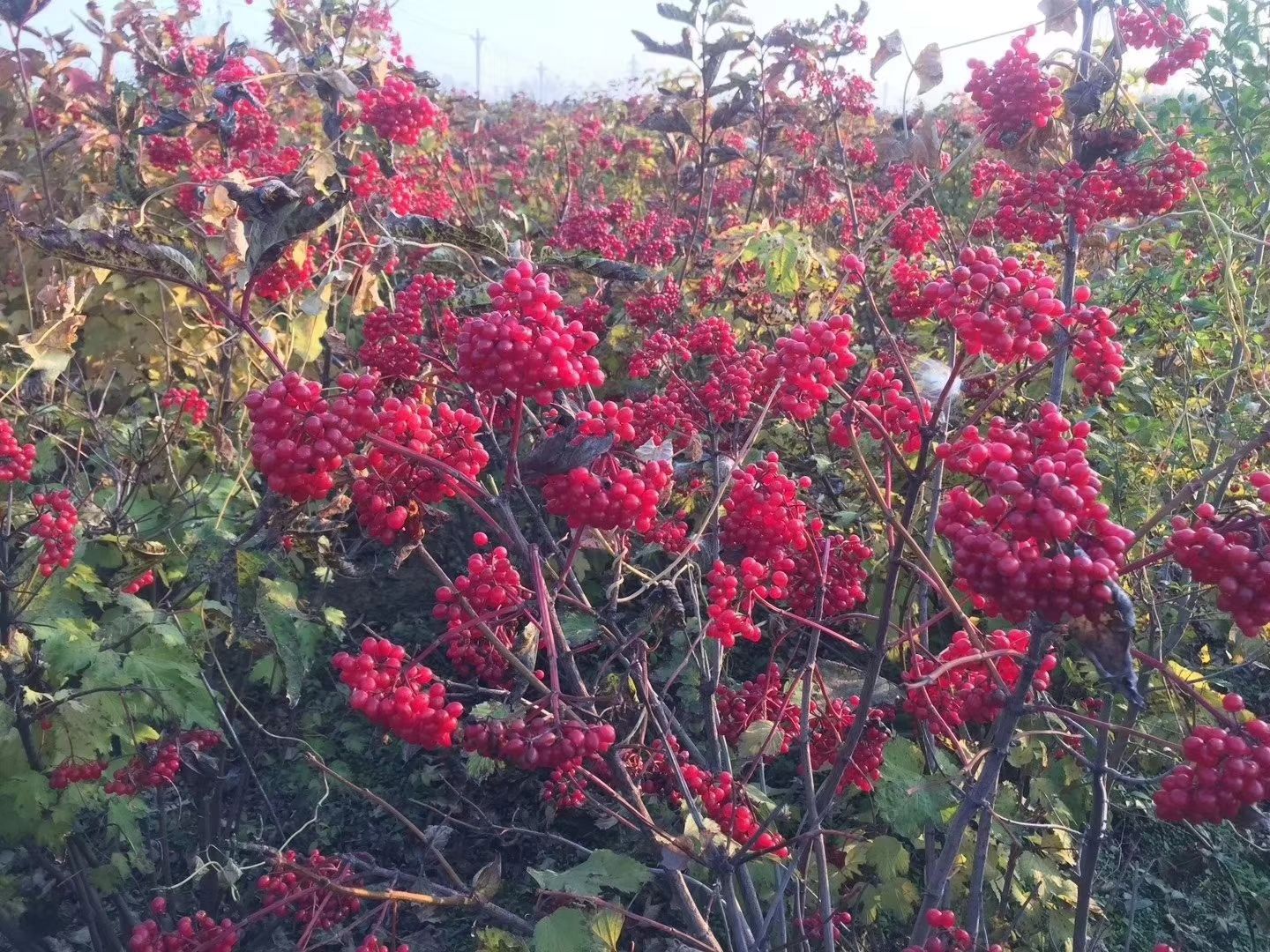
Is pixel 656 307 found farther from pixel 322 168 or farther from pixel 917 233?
pixel 322 168

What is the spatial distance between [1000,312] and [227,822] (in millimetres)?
3569

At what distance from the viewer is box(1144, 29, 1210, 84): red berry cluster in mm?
3240

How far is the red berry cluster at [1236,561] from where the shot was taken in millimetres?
1335

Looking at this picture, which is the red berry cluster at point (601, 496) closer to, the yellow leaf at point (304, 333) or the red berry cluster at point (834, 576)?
the red berry cluster at point (834, 576)

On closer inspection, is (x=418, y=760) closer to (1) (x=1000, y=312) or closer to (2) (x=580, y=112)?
(1) (x=1000, y=312)

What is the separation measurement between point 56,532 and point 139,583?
0.46m

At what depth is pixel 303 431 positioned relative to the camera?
156 centimetres

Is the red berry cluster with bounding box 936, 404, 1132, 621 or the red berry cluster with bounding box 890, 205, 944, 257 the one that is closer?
the red berry cluster with bounding box 936, 404, 1132, 621

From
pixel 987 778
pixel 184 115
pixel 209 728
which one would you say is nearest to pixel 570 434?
pixel 987 778

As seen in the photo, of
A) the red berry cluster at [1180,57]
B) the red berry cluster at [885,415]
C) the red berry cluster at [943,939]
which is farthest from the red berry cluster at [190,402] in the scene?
the red berry cluster at [1180,57]

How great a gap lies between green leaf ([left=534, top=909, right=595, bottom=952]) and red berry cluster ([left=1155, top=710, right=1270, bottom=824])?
1.41 metres

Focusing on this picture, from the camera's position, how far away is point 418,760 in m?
4.30

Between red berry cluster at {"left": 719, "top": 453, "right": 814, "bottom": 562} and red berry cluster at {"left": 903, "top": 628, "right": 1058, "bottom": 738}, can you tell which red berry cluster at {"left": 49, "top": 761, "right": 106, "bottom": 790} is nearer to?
red berry cluster at {"left": 719, "top": 453, "right": 814, "bottom": 562}

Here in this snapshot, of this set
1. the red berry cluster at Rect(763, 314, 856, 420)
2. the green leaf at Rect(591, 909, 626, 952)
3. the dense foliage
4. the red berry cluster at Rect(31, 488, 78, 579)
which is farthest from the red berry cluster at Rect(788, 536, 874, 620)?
the red berry cluster at Rect(31, 488, 78, 579)
